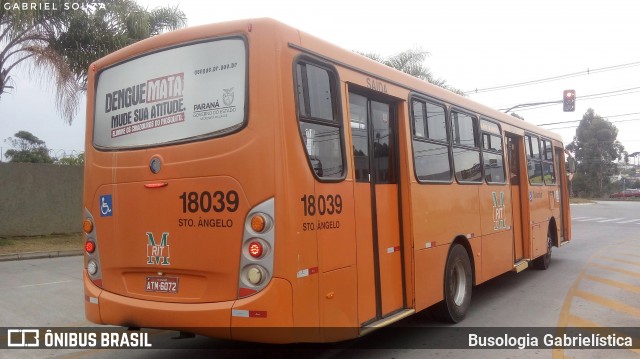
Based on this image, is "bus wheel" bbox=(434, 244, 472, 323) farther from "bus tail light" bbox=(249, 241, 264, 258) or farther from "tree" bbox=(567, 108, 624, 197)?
"tree" bbox=(567, 108, 624, 197)

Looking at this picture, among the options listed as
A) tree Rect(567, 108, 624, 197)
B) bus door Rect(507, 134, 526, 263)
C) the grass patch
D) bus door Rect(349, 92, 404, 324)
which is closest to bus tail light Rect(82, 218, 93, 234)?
bus door Rect(349, 92, 404, 324)

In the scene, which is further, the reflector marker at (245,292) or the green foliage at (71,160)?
the green foliage at (71,160)

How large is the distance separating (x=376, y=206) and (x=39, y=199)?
14.1 metres

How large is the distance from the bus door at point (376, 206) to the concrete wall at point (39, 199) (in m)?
13.7

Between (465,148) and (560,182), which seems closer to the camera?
(465,148)

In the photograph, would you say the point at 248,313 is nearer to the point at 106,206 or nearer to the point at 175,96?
the point at 106,206

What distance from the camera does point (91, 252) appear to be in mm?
5090

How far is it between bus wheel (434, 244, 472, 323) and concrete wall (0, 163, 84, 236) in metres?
13.6

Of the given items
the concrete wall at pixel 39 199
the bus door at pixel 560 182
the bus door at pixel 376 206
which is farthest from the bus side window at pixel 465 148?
the concrete wall at pixel 39 199

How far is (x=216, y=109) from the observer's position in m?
4.45

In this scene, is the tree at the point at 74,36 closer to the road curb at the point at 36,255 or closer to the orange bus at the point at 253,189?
the road curb at the point at 36,255

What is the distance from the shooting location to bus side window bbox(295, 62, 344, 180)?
445cm

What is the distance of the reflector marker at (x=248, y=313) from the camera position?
403cm

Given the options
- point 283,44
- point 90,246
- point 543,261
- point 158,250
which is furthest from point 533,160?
point 90,246
